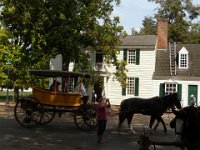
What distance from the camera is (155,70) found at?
42531mm

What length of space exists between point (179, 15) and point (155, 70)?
24.0 metres

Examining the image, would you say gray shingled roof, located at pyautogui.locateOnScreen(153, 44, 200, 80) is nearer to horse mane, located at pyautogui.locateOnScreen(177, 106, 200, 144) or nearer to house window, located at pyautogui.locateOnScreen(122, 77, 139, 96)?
house window, located at pyautogui.locateOnScreen(122, 77, 139, 96)

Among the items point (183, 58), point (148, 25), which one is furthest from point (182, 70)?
point (148, 25)

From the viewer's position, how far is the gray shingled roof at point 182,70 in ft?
135

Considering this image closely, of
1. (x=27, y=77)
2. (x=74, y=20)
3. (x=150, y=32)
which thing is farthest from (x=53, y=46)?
(x=150, y=32)

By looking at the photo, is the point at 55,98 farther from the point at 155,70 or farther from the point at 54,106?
the point at 155,70

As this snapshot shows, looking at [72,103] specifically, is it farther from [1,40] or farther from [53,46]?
[1,40]

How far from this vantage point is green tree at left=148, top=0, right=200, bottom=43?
6362 cm

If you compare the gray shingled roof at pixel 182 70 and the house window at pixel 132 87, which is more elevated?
the gray shingled roof at pixel 182 70

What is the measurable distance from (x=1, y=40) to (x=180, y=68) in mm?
15978

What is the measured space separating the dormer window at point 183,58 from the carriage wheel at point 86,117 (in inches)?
921

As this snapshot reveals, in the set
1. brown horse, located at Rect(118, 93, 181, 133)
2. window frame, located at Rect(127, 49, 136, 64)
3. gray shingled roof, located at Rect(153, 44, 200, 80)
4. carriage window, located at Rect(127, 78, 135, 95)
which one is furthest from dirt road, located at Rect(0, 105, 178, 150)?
window frame, located at Rect(127, 49, 136, 64)

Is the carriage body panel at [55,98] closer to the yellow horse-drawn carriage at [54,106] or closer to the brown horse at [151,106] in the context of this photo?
the yellow horse-drawn carriage at [54,106]

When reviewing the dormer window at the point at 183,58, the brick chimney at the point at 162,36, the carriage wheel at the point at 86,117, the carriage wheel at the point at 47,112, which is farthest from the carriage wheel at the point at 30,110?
the brick chimney at the point at 162,36
